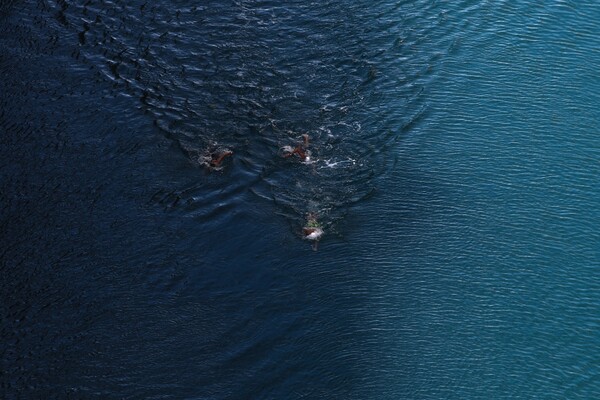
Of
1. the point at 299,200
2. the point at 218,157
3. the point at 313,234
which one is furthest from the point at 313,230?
the point at 218,157

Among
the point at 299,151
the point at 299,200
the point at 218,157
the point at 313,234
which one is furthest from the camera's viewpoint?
the point at 299,151

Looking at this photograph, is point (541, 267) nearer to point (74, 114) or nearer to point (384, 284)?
point (384, 284)

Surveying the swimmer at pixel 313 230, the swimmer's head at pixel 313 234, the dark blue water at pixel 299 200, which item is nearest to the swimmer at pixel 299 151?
the dark blue water at pixel 299 200

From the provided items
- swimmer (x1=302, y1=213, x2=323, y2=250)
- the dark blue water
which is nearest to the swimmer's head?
swimmer (x1=302, y1=213, x2=323, y2=250)

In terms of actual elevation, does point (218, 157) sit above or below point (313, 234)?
above

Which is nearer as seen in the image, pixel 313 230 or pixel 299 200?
pixel 313 230

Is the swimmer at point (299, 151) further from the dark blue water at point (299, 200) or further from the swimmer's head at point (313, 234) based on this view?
the swimmer's head at point (313, 234)

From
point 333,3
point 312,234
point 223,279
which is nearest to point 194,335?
point 223,279

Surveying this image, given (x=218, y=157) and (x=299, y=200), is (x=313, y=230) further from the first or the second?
(x=218, y=157)
